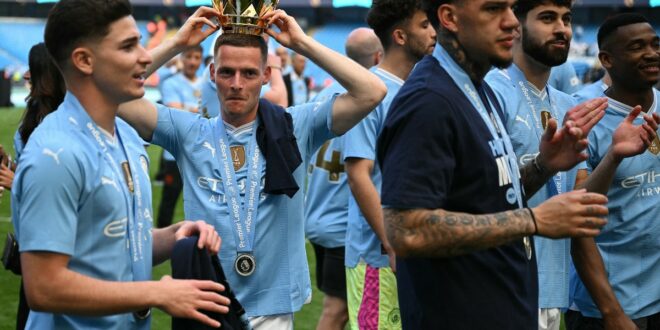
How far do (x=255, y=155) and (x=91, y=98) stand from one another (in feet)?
4.30

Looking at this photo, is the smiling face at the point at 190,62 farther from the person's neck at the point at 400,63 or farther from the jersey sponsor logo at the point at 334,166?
the person's neck at the point at 400,63

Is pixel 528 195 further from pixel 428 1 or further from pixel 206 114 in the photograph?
pixel 206 114

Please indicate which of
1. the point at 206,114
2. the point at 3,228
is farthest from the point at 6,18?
the point at 206,114

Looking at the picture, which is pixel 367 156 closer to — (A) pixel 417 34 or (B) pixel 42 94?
(A) pixel 417 34

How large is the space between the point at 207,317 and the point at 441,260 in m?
0.79

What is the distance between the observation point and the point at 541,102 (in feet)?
16.1

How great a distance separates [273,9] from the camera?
468 centimetres

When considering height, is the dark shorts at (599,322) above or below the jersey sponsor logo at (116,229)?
below

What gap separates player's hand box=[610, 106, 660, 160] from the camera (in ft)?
14.6

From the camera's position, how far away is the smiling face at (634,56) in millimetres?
5230

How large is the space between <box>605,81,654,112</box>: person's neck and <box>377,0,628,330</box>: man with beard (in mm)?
1887

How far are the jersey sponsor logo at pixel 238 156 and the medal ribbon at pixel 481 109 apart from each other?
1331 mm

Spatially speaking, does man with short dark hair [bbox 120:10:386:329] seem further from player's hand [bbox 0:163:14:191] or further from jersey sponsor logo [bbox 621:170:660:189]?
jersey sponsor logo [bbox 621:170:660:189]

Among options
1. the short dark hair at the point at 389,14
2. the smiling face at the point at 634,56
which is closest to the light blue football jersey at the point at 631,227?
the smiling face at the point at 634,56
